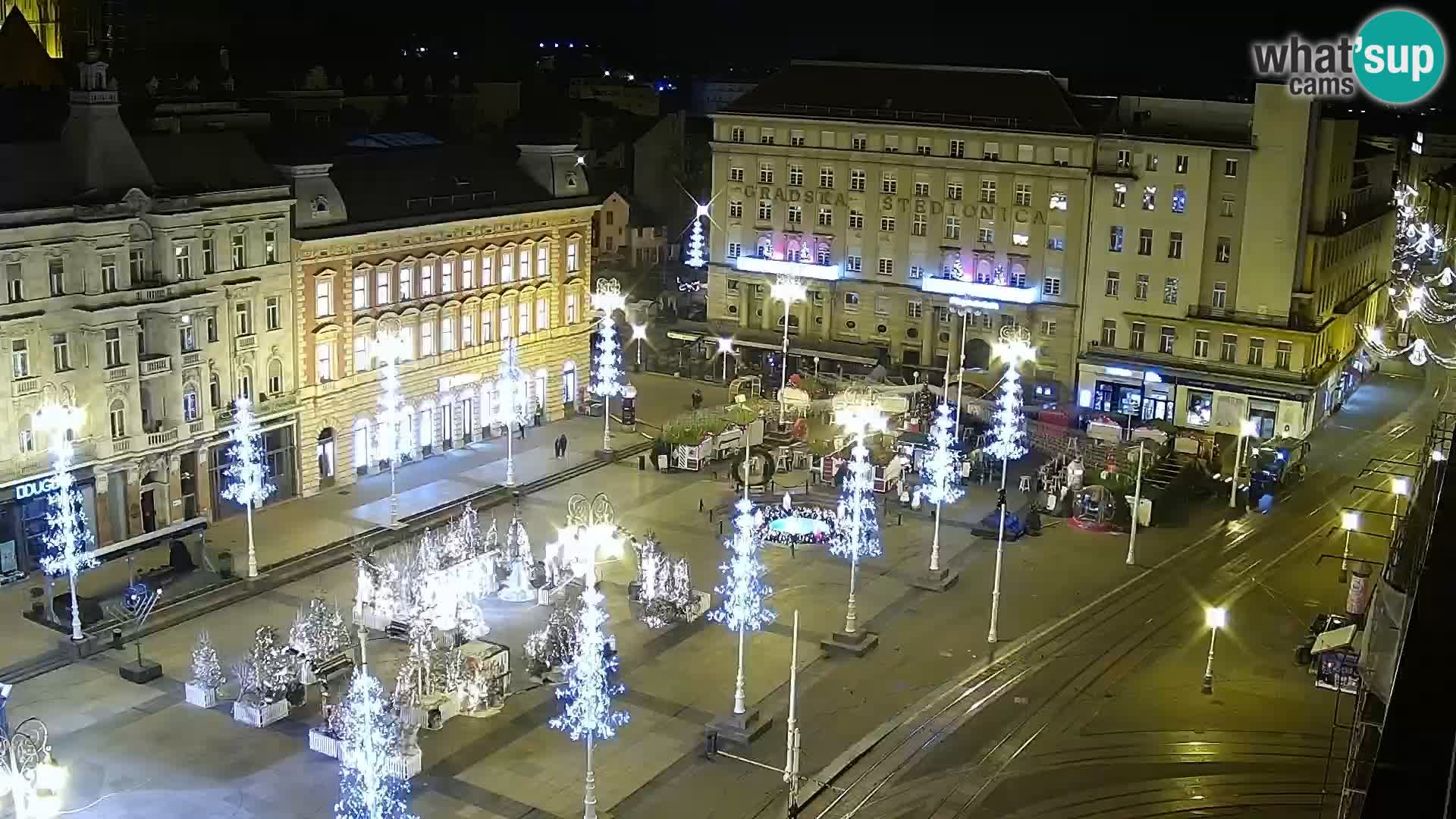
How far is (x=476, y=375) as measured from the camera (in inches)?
2857

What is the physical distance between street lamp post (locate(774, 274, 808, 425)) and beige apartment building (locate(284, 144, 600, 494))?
35.5ft

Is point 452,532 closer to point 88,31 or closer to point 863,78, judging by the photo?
point 863,78

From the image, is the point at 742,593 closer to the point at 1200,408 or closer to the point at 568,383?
the point at 568,383

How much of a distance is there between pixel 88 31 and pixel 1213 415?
69.9 meters

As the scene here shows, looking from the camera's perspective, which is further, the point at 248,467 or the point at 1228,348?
the point at 1228,348

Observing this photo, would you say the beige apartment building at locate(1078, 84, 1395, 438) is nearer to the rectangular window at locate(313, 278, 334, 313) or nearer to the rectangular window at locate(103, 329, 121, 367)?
the rectangular window at locate(313, 278, 334, 313)

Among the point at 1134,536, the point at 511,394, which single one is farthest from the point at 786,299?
the point at 1134,536

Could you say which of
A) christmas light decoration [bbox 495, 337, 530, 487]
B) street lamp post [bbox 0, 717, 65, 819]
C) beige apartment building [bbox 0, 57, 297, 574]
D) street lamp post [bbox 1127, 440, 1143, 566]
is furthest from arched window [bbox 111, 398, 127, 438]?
street lamp post [bbox 1127, 440, 1143, 566]

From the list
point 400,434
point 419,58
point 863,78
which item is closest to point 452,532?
point 400,434

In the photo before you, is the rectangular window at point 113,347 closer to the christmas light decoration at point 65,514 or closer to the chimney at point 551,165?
the christmas light decoration at point 65,514

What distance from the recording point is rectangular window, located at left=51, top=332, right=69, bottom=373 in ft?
174

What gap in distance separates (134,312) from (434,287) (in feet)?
55.4

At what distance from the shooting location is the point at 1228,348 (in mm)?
77812

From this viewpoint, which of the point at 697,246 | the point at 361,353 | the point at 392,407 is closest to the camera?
the point at 392,407
